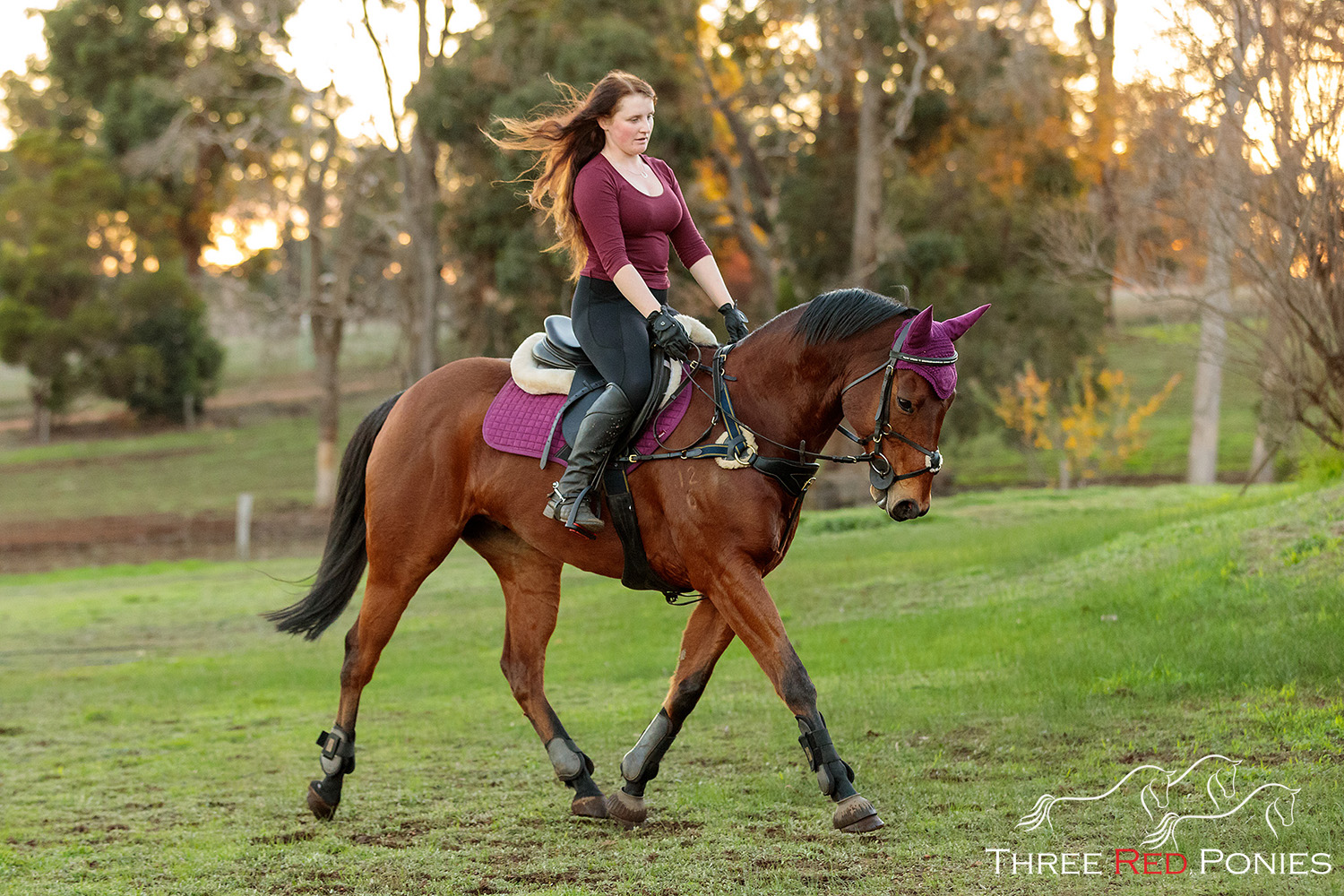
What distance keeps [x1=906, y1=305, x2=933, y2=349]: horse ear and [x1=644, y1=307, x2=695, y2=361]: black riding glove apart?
3.22 ft

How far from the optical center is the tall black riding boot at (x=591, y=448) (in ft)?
17.5

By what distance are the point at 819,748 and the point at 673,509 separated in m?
1.17

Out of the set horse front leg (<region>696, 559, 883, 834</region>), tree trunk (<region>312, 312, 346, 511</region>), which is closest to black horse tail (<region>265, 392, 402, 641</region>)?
horse front leg (<region>696, 559, 883, 834</region>)

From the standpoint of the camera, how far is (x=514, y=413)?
19.5 ft

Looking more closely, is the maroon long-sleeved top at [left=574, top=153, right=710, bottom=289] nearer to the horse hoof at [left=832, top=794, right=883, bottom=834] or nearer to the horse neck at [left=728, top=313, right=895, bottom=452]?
the horse neck at [left=728, top=313, right=895, bottom=452]

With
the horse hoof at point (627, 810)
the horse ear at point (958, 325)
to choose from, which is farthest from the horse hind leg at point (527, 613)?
the horse ear at point (958, 325)

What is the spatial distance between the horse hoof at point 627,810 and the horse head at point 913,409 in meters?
1.77

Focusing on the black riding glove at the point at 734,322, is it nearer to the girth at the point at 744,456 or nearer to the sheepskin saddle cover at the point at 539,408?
the sheepskin saddle cover at the point at 539,408

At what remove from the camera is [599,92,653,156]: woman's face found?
211 inches

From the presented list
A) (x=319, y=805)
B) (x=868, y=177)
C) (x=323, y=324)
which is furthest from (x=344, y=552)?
(x=323, y=324)

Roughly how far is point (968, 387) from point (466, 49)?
14.3 metres

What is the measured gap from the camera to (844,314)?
5.11 metres

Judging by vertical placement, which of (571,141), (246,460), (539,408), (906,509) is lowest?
(246,460)

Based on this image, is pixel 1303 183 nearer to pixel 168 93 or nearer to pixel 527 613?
pixel 527 613
